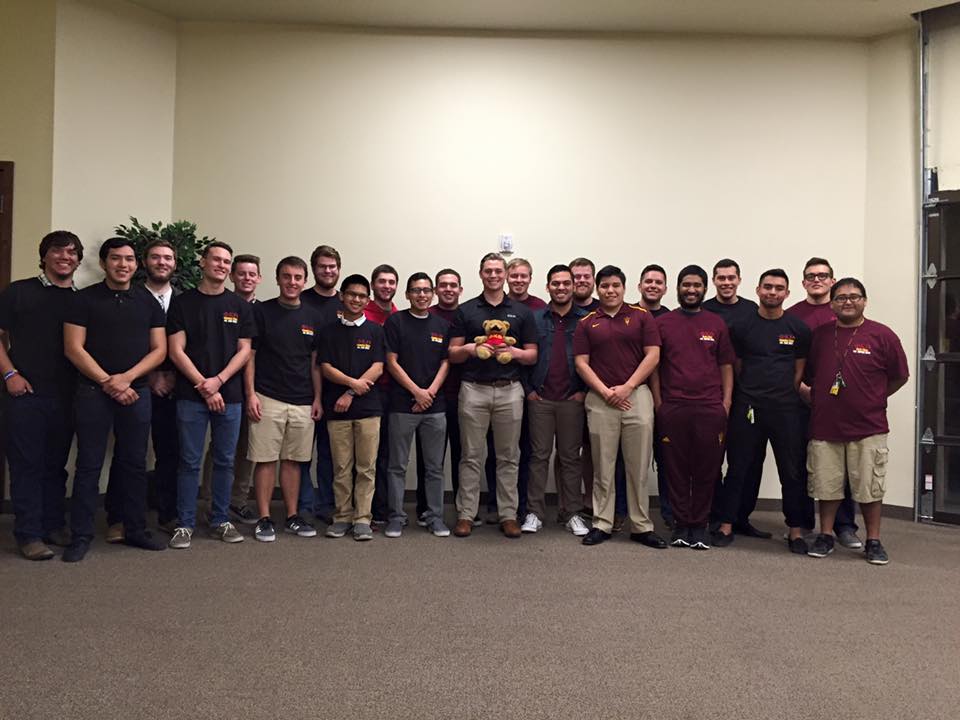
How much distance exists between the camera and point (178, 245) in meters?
5.10

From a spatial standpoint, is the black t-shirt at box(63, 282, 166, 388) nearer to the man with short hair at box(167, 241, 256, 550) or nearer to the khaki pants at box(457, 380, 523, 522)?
the man with short hair at box(167, 241, 256, 550)

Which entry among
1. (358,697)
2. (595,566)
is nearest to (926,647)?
(595,566)

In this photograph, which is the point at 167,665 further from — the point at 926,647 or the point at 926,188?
the point at 926,188

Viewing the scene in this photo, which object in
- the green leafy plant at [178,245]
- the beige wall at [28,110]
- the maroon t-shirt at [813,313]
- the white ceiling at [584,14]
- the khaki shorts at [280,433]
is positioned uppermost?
the white ceiling at [584,14]

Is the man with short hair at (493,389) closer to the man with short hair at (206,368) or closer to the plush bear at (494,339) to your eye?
the plush bear at (494,339)

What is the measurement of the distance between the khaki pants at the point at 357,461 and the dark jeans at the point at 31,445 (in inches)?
58.0

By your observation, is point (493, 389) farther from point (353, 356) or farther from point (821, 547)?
point (821, 547)

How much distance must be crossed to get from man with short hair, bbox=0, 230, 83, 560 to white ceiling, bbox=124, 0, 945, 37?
272 cm

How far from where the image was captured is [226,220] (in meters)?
5.80

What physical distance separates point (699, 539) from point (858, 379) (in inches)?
51.5

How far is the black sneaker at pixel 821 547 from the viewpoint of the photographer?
4215mm

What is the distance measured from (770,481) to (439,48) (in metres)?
4.39

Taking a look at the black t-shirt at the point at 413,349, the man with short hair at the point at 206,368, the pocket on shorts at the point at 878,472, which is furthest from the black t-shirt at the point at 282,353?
the pocket on shorts at the point at 878,472

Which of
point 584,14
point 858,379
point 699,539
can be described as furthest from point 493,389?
point 584,14
